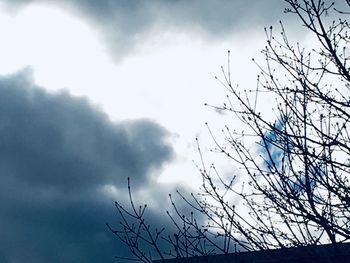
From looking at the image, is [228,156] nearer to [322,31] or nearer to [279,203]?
[279,203]

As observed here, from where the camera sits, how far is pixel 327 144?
20.8 ft

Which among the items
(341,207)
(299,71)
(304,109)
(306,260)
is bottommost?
(306,260)

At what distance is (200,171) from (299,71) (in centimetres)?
177

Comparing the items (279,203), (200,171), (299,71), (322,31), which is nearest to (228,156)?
(200,171)

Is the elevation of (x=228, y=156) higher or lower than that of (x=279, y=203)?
higher

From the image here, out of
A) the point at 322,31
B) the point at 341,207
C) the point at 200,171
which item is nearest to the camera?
the point at 341,207

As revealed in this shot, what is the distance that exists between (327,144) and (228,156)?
1261 mm

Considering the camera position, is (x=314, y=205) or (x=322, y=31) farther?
(x=322, y=31)

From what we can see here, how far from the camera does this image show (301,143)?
648cm

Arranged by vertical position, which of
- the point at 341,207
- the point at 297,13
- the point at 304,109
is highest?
the point at 297,13

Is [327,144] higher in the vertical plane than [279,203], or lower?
higher

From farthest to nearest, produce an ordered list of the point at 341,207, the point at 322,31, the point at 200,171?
the point at 200,171
the point at 322,31
the point at 341,207

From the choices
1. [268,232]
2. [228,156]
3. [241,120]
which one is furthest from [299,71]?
[268,232]

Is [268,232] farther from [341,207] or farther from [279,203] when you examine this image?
[341,207]
